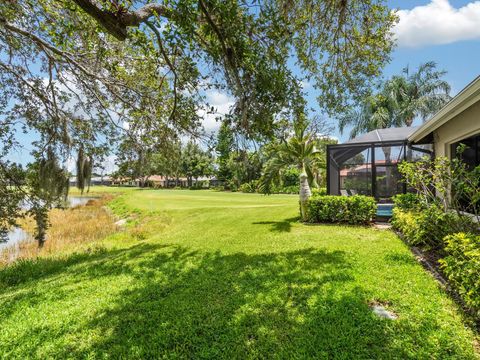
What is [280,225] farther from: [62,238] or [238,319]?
[62,238]

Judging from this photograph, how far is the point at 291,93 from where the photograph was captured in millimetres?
5223

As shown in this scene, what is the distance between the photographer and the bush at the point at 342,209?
1015 centimetres

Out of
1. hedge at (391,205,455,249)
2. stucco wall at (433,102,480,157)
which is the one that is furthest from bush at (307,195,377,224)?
hedge at (391,205,455,249)

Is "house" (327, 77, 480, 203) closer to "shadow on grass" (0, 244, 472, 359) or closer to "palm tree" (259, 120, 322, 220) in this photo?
"palm tree" (259, 120, 322, 220)

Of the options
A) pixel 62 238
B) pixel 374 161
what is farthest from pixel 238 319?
pixel 62 238

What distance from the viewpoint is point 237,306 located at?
404 cm

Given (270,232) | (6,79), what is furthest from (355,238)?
(6,79)

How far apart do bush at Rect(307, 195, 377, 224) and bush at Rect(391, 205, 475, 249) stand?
3.05 metres

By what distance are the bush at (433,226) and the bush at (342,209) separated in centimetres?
305

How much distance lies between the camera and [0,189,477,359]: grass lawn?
3.12 metres

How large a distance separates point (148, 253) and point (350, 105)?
6.95 m

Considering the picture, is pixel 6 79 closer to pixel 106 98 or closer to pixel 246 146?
pixel 106 98

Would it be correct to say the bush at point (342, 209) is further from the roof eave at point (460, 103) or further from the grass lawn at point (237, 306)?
the roof eave at point (460, 103)

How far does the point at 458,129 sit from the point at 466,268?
5.27 m
